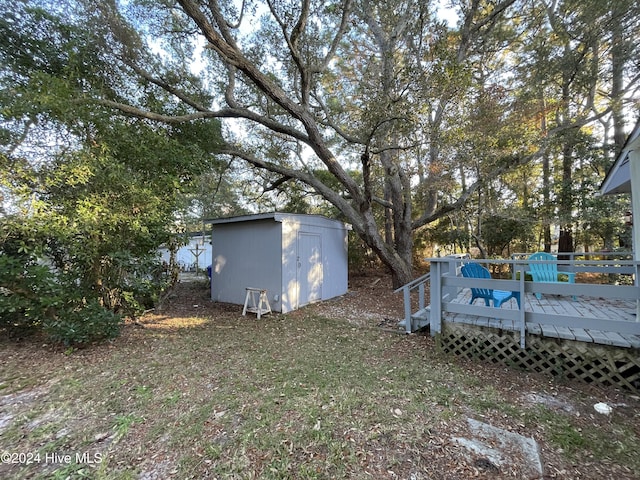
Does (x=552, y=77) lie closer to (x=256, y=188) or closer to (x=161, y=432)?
(x=256, y=188)

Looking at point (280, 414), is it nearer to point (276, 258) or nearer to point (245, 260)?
point (276, 258)

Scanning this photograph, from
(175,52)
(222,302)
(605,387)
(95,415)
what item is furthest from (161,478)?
(175,52)

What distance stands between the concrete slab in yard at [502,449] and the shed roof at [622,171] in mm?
3464

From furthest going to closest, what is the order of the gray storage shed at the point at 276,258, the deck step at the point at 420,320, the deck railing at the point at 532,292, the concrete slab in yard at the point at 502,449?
1. the gray storage shed at the point at 276,258
2. the deck step at the point at 420,320
3. the deck railing at the point at 532,292
4. the concrete slab in yard at the point at 502,449

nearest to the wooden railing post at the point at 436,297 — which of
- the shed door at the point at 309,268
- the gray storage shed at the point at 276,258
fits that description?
the gray storage shed at the point at 276,258

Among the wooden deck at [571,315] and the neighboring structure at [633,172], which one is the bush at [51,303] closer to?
the wooden deck at [571,315]

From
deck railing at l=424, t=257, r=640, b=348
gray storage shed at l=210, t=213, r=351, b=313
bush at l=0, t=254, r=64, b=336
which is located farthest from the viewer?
gray storage shed at l=210, t=213, r=351, b=313

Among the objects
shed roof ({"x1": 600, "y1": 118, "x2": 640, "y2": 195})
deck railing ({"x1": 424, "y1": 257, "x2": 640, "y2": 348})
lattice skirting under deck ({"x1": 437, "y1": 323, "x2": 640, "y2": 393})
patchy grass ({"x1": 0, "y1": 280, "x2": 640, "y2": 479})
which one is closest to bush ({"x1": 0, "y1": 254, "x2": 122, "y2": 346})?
patchy grass ({"x1": 0, "y1": 280, "x2": 640, "y2": 479})

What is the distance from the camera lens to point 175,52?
22.1 ft

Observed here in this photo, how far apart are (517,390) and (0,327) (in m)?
7.11

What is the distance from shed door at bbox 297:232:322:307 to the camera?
6.94 m

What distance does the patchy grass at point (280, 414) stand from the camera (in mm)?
1908

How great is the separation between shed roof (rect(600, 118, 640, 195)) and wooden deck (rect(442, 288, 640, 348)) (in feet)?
6.57

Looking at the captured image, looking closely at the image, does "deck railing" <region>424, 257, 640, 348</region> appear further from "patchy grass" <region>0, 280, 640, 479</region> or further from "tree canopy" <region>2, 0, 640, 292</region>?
"tree canopy" <region>2, 0, 640, 292</region>
